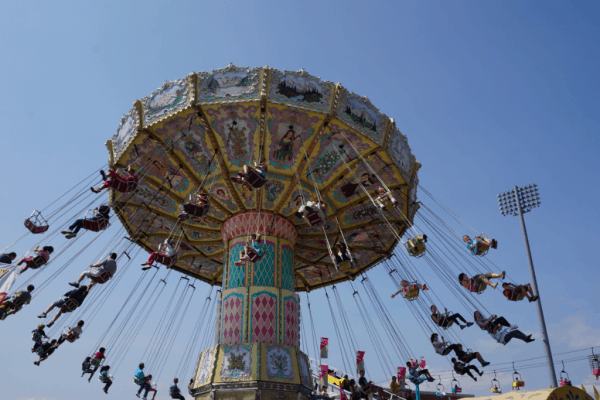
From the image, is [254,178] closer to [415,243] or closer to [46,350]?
[415,243]

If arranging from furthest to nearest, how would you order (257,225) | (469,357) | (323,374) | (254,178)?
(323,374) → (257,225) → (469,357) → (254,178)

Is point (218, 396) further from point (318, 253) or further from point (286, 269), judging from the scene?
point (318, 253)

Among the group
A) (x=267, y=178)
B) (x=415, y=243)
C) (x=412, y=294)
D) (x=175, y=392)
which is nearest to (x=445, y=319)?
(x=412, y=294)

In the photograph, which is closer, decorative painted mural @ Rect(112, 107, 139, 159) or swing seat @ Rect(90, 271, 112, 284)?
swing seat @ Rect(90, 271, 112, 284)

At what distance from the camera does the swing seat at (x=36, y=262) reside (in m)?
11.1

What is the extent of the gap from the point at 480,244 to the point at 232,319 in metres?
6.65

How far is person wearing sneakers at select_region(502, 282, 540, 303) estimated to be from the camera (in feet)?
38.3

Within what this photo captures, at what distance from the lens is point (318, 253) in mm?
16484

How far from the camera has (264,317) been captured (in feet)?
40.3

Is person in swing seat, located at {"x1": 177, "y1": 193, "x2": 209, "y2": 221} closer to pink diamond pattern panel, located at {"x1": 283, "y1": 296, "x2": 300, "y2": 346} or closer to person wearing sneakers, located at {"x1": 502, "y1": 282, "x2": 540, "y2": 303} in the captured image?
pink diamond pattern panel, located at {"x1": 283, "y1": 296, "x2": 300, "y2": 346}

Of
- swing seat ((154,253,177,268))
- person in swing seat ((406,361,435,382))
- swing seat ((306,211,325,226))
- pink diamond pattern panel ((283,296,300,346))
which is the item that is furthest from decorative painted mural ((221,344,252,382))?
person in swing seat ((406,361,435,382))

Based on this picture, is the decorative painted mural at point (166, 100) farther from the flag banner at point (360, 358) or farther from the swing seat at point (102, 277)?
the flag banner at point (360, 358)

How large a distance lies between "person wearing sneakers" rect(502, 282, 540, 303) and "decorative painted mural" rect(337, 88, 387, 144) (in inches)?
191

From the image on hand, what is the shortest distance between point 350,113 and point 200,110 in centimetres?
366
